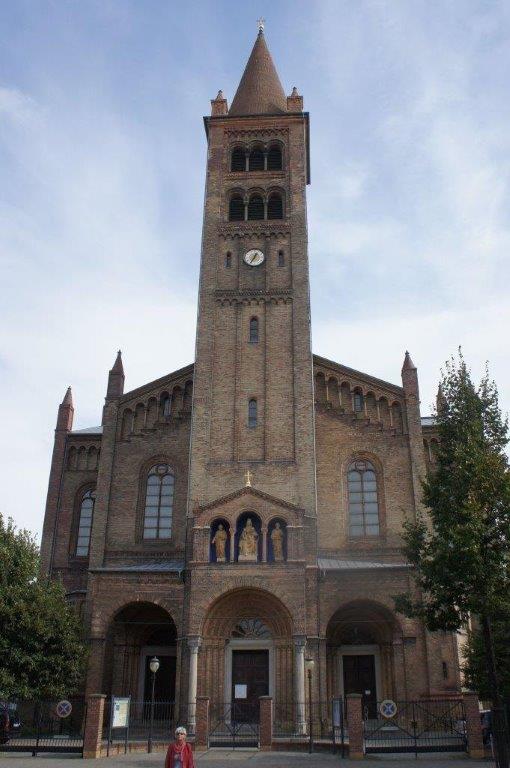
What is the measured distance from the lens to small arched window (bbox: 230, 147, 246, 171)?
39547 mm

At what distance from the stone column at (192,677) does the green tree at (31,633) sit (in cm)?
404

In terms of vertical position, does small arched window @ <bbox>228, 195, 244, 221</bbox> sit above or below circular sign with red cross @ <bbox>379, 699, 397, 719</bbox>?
above

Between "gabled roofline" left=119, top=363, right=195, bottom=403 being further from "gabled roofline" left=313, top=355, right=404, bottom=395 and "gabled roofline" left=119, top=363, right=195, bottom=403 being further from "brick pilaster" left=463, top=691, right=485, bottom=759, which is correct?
"brick pilaster" left=463, top=691, right=485, bottom=759

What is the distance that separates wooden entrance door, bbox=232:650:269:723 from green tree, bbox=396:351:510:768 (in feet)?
31.1

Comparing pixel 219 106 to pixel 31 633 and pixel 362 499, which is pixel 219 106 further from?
pixel 31 633

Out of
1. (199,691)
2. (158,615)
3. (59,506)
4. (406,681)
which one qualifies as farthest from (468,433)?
(59,506)

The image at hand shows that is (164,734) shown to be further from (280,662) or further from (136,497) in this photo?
(136,497)

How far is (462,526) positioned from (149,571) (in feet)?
48.4

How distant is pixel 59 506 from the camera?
35938 mm

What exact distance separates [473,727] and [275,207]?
87.2ft

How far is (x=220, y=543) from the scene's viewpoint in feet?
94.4

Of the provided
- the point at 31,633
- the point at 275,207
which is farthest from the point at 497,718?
the point at 275,207

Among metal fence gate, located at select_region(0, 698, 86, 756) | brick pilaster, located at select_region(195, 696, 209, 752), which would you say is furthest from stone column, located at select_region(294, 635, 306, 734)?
metal fence gate, located at select_region(0, 698, 86, 756)

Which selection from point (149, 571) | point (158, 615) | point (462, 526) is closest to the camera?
point (462, 526)
